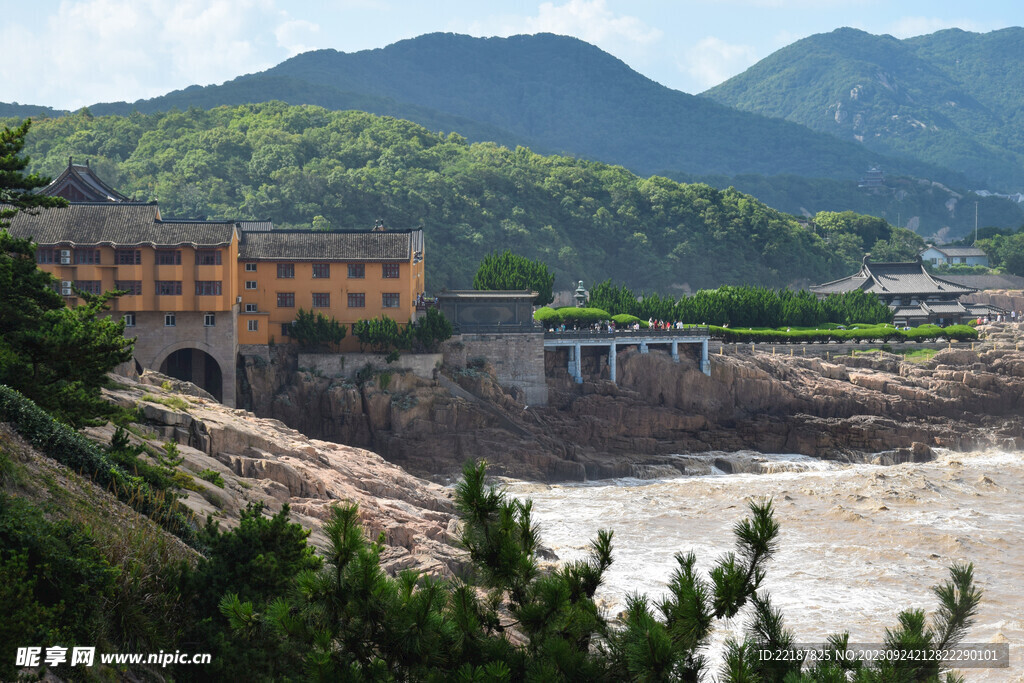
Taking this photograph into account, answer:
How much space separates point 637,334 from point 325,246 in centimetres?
2153

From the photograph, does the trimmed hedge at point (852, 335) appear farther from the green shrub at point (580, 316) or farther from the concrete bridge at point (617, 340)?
the green shrub at point (580, 316)

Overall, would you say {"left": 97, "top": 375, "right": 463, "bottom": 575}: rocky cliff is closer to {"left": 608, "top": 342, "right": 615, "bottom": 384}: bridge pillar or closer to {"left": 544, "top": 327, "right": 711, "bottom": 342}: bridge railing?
{"left": 544, "top": 327, "right": 711, "bottom": 342}: bridge railing

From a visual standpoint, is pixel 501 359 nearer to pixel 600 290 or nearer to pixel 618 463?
pixel 618 463

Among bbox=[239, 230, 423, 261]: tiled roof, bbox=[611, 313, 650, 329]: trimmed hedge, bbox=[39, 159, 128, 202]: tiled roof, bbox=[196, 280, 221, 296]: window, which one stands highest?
bbox=[39, 159, 128, 202]: tiled roof

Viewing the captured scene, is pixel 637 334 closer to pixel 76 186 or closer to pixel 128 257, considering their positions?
pixel 128 257

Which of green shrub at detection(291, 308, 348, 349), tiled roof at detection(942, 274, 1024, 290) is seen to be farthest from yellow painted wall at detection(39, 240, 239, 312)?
tiled roof at detection(942, 274, 1024, 290)

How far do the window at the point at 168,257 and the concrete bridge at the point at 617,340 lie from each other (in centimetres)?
2267

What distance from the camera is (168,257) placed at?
5547 cm

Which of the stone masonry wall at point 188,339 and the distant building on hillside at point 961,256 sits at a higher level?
the distant building on hillside at point 961,256

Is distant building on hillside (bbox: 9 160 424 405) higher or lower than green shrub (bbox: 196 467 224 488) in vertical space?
higher

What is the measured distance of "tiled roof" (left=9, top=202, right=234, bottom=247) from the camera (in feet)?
180

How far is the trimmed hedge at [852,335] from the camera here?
2931 inches

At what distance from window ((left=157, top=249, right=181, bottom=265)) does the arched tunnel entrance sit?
17.1ft

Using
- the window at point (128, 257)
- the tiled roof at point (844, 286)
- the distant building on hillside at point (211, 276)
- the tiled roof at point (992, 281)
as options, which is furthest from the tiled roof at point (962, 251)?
the window at point (128, 257)
